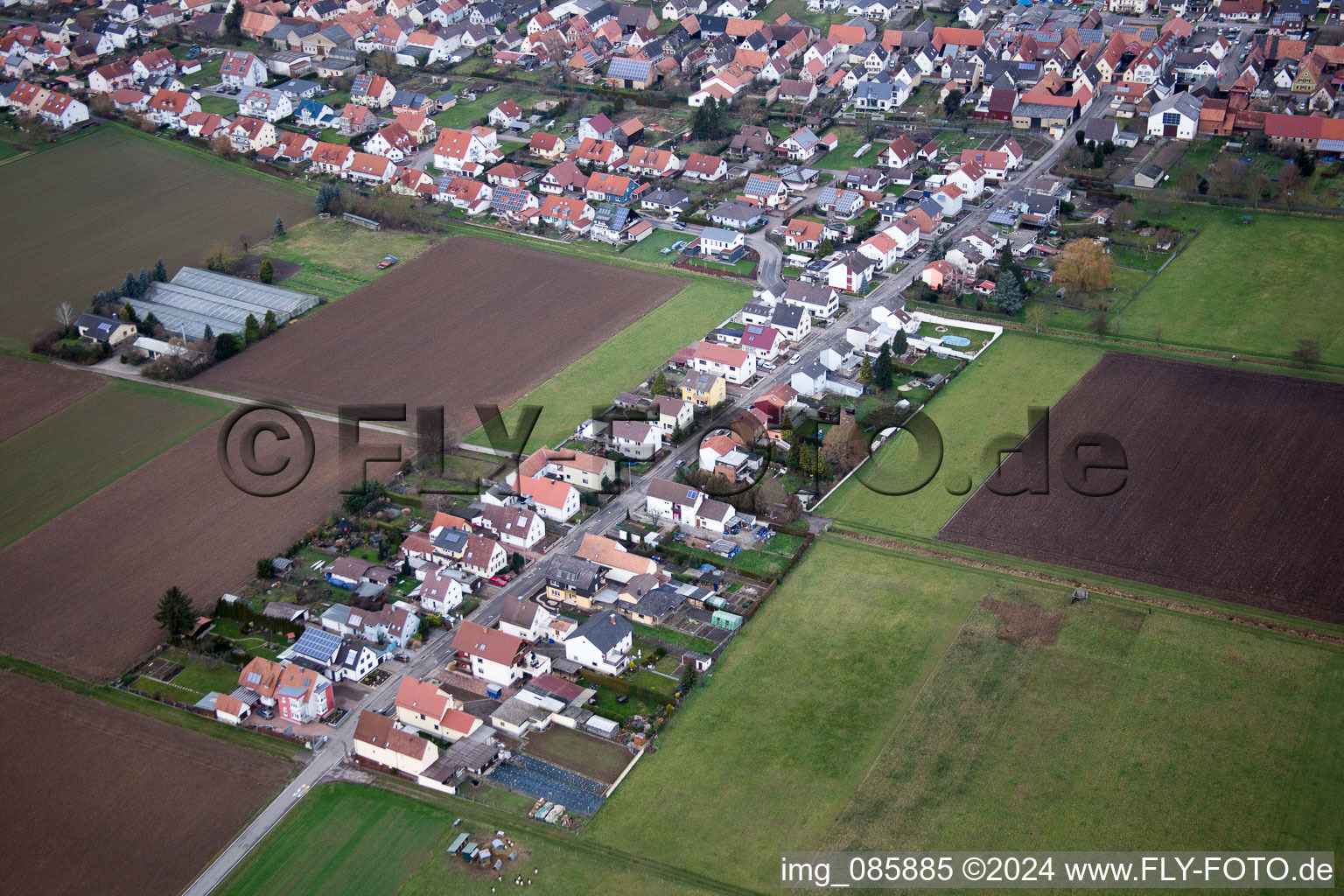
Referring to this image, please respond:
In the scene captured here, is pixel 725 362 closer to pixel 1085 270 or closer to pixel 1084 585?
pixel 1085 270

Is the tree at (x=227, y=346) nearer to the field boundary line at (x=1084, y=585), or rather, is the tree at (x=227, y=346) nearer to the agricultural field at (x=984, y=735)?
the field boundary line at (x=1084, y=585)

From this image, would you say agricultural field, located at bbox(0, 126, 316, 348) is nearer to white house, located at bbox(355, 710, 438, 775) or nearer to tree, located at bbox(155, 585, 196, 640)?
tree, located at bbox(155, 585, 196, 640)

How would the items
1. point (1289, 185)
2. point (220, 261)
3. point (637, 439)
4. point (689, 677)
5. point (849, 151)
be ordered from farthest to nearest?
point (849, 151) → point (1289, 185) → point (220, 261) → point (637, 439) → point (689, 677)

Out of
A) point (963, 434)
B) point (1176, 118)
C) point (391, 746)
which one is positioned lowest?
point (391, 746)

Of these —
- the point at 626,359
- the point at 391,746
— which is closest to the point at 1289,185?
the point at 626,359

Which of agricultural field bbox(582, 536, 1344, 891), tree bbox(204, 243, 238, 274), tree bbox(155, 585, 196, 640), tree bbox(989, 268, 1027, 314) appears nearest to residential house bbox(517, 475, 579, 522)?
agricultural field bbox(582, 536, 1344, 891)

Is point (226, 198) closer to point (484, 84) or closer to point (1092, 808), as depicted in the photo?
point (484, 84)
